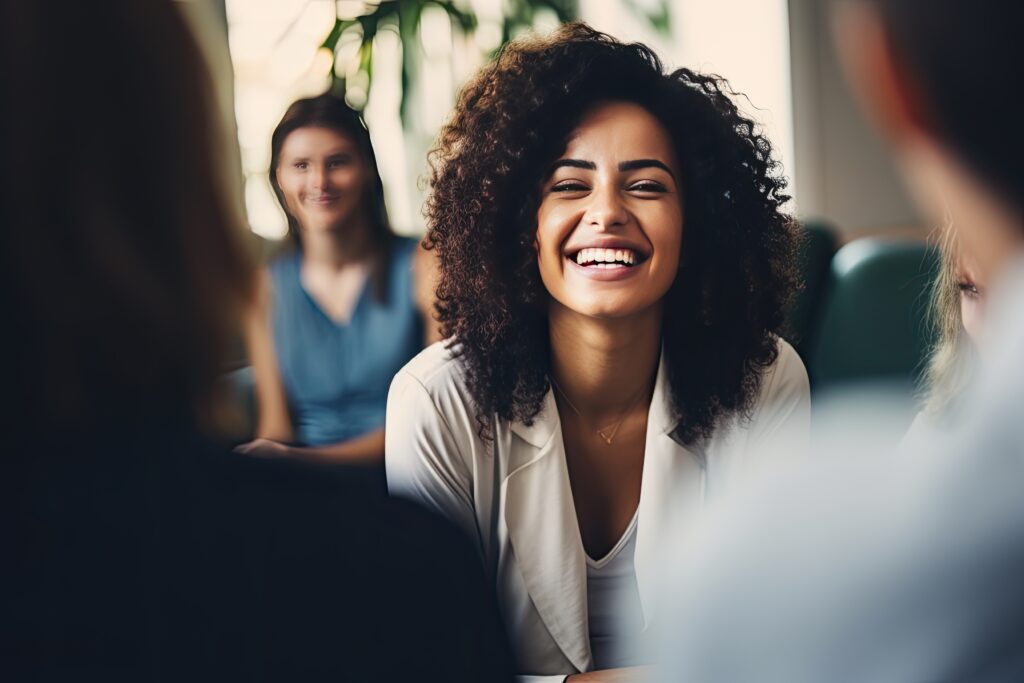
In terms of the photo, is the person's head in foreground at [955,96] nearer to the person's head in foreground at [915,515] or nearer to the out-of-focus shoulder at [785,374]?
the person's head in foreground at [915,515]

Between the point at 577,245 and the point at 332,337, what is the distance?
0.92m

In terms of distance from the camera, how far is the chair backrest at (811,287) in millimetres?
1819

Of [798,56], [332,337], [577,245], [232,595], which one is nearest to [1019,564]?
[232,595]

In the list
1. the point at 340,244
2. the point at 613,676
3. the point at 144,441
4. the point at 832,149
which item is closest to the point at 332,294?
the point at 340,244

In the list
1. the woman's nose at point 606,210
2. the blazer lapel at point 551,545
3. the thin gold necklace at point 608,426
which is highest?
the woman's nose at point 606,210

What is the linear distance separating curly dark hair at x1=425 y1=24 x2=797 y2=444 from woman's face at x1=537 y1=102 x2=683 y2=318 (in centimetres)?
2

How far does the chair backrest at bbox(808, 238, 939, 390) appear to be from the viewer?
1716 millimetres

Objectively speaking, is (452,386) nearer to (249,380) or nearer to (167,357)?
(167,357)

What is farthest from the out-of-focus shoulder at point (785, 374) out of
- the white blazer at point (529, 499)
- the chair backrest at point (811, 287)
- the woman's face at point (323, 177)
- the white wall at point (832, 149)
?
the white wall at point (832, 149)

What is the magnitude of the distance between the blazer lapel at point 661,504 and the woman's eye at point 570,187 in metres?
0.29

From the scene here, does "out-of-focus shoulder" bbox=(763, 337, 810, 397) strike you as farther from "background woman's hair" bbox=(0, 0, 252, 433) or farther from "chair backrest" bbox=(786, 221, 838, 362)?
"background woman's hair" bbox=(0, 0, 252, 433)

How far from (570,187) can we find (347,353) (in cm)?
87

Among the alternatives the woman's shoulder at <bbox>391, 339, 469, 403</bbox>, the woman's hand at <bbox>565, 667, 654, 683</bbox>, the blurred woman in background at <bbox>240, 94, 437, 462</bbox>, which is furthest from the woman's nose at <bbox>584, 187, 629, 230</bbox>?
the blurred woman in background at <bbox>240, 94, 437, 462</bbox>

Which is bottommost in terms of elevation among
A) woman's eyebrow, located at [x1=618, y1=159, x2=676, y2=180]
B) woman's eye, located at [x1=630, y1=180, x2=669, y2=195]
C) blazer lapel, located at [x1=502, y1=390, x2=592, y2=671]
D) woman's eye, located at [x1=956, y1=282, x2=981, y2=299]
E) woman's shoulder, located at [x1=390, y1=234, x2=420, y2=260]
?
blazer lapel, located at [x1=502, y1=390, x2=592, y2=671]
